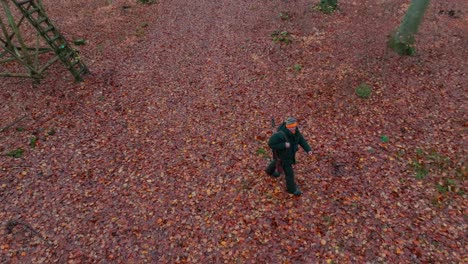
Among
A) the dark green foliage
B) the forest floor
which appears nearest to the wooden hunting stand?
the forest floor

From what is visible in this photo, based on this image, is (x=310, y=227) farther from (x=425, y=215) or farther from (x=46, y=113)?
(x=46, y=113)

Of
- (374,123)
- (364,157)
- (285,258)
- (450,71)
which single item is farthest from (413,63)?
(285,258)

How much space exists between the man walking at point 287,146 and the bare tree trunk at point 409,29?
757 centimetres

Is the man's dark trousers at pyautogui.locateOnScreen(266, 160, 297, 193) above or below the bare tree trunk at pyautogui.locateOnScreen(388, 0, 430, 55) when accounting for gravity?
below

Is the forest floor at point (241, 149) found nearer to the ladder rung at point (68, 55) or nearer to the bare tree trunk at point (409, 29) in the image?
the bare tree trunk at point (409, 29)

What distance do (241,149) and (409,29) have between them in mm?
8241

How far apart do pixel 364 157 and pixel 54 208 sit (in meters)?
8.32

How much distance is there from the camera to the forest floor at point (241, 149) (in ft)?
20.6

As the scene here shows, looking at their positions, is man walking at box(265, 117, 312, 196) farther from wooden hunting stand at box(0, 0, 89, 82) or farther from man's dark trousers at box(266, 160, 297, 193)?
wooden hunting stand at box(0, 0, 89, 82)

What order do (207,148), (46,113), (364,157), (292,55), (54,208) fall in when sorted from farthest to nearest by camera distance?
(292,55) < (46,113) < (207,148) < (364,157) < (54,208)

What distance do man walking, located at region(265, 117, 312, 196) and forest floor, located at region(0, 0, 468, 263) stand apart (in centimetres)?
51

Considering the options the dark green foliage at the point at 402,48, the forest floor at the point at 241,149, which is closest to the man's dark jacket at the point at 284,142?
the forest floor at the point at 241,149

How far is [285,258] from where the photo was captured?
595 centimetres

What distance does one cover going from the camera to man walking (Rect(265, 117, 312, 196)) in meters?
6.28
